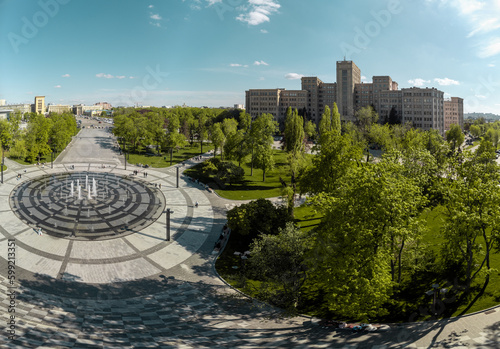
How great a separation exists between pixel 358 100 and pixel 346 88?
24.8 ft

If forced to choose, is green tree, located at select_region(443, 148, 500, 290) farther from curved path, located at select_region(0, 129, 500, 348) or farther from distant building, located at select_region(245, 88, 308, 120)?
distant building, located at select_region(245, 88, 308, 120)

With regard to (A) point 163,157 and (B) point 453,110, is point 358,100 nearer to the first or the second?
(B) point 453,110

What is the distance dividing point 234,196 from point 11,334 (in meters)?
35.6

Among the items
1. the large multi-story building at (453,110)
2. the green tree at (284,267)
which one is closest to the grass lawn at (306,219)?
the green tree at (284,267)

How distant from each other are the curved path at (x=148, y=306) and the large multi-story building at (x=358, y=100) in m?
93.5

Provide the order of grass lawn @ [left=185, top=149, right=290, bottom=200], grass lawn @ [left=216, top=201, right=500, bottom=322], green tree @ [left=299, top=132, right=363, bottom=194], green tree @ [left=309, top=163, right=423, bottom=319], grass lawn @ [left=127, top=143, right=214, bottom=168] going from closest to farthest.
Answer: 1. green tree @ [left=309, top=163, right=423, bottom=319]
2. grass lawn @ [left=216, top=201, right=500, bottom=322]
3. green tree @ [left=299, top=132, right=363, bottom=194]
4. grass lawn @ [left=185, top=149, right=290, bottom=200]
5. grass lawn @ [left=127, top=143, right=214, bottom=168]

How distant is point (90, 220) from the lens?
3950 cm

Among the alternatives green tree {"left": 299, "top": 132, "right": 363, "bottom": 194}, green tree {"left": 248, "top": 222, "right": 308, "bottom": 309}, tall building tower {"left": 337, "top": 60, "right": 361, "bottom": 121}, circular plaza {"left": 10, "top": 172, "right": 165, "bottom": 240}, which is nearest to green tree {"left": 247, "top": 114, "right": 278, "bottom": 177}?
circular plaza {"left": 10, "top": 172, "right": 165, "bottom": 240}

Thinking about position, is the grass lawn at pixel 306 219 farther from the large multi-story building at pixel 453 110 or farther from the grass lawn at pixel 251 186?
the large multi-story building at pixel 453 110

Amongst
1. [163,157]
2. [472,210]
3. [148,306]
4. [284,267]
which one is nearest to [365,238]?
[284,267]

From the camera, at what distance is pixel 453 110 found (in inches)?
5645

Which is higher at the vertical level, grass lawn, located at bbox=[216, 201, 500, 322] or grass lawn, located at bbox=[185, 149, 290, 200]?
grass lawn, located at bbox=[185, 149, 290, 200]

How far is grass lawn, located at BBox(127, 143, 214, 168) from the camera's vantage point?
73.2 m

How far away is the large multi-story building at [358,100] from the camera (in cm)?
11631
